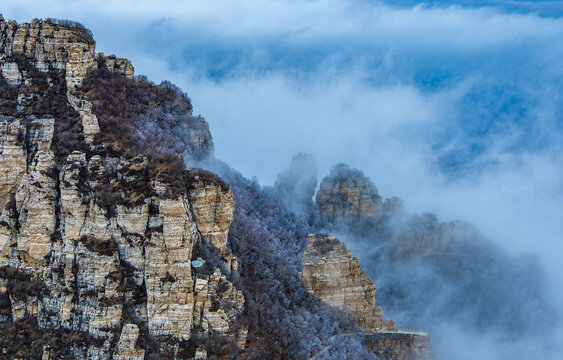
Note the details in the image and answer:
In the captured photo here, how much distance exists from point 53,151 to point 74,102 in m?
6.42

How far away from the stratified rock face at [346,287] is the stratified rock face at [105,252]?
1436 cm

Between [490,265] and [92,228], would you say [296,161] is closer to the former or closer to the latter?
[490,265]

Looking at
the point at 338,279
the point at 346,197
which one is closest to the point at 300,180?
the point at 346,197

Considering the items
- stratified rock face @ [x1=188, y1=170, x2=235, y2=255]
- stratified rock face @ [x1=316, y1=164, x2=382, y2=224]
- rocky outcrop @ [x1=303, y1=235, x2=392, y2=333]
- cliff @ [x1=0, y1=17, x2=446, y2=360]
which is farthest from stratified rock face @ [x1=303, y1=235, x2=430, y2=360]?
stratified rock face @ [x1=316, y1=164, x2=382, y2=224]

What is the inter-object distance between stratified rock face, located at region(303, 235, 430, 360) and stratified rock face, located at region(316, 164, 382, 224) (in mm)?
37846

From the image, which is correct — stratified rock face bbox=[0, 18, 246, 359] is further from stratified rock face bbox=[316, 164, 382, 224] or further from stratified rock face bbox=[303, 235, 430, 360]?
stratified rock face bbox=[316, 164, 382, 224]

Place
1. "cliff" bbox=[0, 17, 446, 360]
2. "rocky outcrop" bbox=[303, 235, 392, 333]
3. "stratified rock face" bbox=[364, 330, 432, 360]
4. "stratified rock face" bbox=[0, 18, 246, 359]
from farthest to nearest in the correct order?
"stratified rock face" bbox=[364, 330, 432, 360]
"rocky outcrop" bbox=[303, 235, 392, 333]
"cliff" bbox=[0, 17, 446, 360]
"stratified rock face" bbox=[0, 18, 246, 359]

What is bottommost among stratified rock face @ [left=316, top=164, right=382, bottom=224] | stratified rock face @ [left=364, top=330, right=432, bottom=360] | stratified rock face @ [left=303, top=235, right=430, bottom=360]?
stratified rock face @ [left=364, top=330, right=432, bottom=360]

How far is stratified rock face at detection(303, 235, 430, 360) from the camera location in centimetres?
6378

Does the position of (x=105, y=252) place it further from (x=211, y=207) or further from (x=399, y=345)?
(x=399, y=345)

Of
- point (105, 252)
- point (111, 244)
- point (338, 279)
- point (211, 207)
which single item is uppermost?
point (211, 207)

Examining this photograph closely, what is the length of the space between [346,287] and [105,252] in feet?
78.5

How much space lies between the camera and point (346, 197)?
105312 mm

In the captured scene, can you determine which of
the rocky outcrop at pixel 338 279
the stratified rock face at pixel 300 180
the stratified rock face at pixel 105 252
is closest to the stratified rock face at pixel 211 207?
the stratified rock face at pixel 105 252
